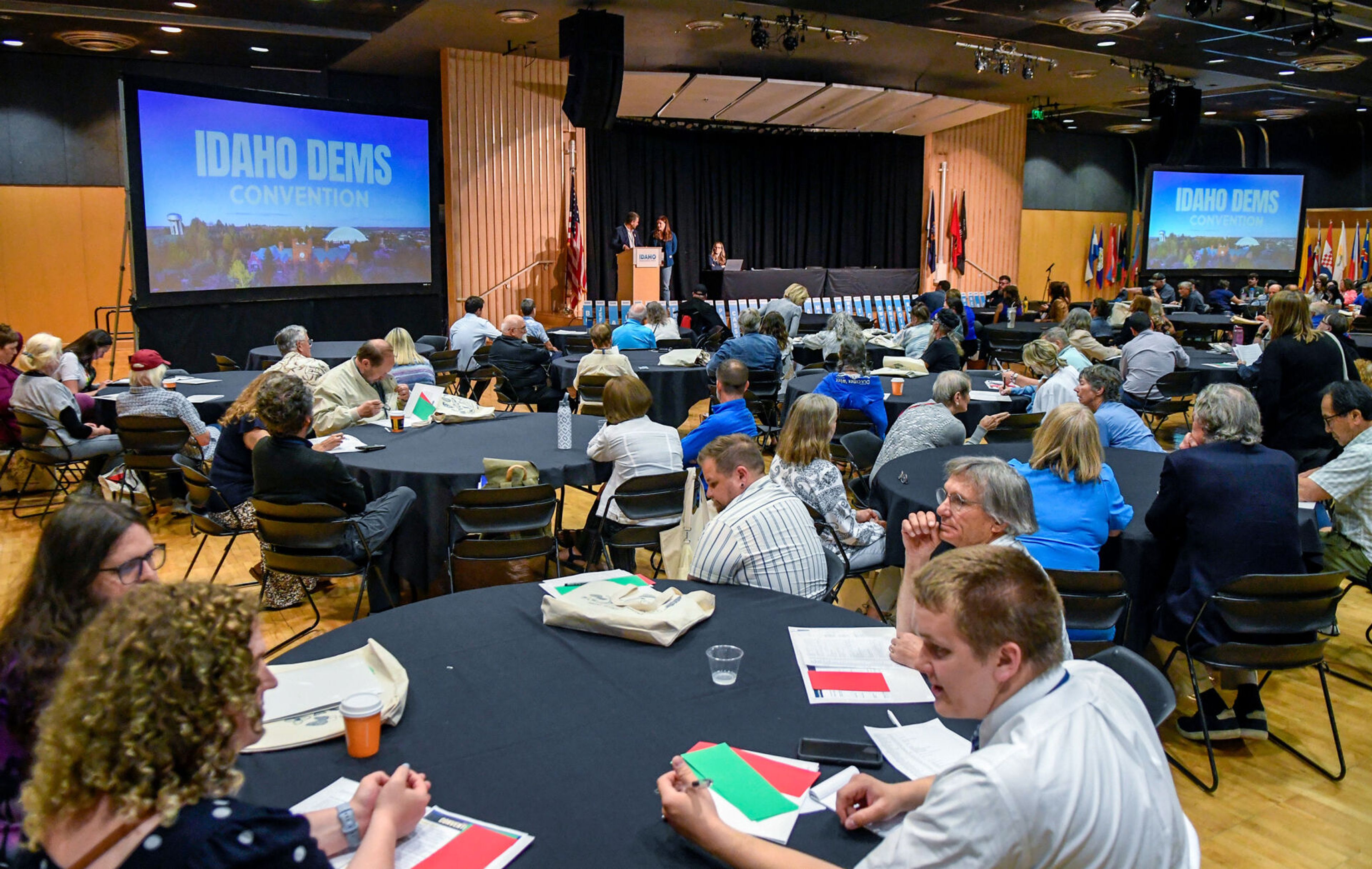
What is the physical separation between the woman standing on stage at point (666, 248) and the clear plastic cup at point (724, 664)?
13.5 meters

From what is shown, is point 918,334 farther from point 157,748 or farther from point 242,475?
point 157,748

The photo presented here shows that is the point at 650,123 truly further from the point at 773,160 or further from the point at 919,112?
the point at 919,112

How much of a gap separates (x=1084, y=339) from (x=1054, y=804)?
7775 millimetres

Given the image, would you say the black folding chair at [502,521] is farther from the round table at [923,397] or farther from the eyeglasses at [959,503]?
the round table at [923,397]

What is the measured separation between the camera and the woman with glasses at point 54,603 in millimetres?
1786

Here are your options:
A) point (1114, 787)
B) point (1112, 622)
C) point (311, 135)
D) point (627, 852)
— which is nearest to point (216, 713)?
point (627, 852)

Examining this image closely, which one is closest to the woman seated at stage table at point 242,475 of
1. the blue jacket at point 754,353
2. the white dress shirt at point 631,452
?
the white dress shirt at point 631,452

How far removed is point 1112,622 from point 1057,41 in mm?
11721

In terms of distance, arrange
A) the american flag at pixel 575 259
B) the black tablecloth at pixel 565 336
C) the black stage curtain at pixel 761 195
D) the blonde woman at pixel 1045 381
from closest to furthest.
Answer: the blonde woman at pixel 1045 381, the black tablecloth at pixel 565 336, the american flag at pixel 575 259, the black stage curtain at pixel 761 195

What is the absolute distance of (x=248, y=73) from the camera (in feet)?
43.9

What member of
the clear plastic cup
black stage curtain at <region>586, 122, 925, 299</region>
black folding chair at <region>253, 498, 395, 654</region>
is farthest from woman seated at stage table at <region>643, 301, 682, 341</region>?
the clear plastic cup

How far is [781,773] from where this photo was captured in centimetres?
A: 187

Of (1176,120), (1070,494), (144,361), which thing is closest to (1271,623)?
(1070,494)

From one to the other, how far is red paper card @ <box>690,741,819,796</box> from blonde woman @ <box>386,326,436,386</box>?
556cm
